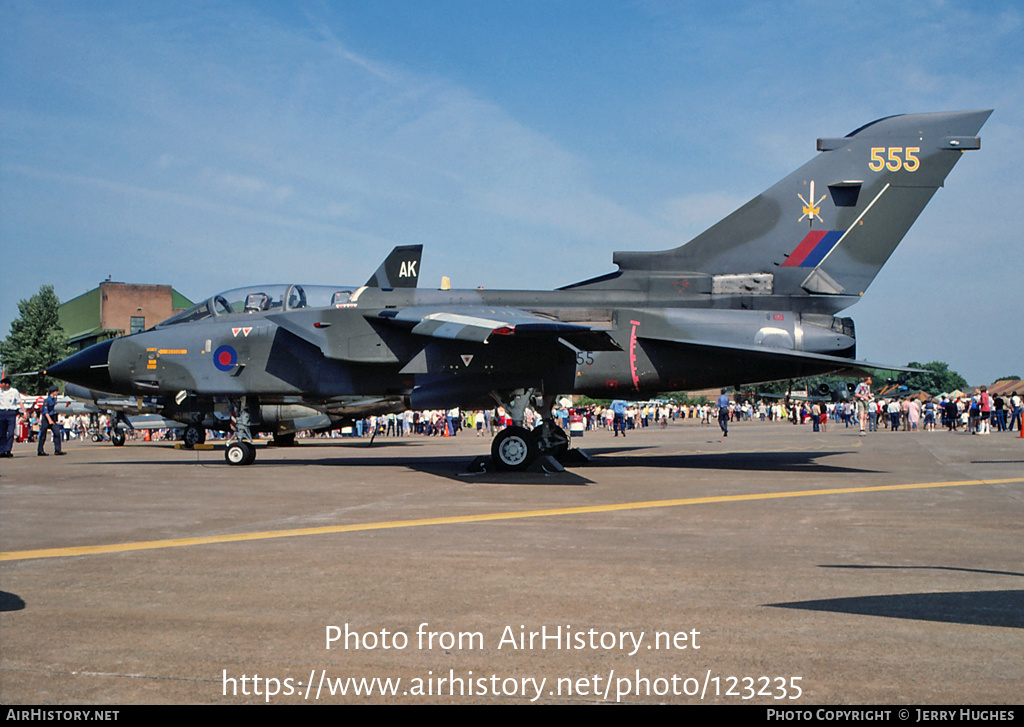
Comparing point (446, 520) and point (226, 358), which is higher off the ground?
point (226, 358)

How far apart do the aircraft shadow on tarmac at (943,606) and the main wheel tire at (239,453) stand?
41.9 ft

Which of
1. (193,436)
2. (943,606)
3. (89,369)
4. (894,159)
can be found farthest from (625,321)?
(193,436)

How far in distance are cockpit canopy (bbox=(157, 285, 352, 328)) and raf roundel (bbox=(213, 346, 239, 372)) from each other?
80cm

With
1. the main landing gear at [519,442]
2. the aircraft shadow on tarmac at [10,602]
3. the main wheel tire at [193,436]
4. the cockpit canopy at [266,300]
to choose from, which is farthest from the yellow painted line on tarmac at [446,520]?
the main wheel tire at [193,436]

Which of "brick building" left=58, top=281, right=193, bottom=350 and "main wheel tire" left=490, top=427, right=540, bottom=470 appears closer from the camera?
"main wheel tire" left=490, top=427, right=540, bottom=470

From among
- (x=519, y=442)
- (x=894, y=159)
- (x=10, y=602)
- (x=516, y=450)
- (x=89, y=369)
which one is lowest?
(x=10, y=602)

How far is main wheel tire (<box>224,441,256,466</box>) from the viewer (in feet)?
49.5

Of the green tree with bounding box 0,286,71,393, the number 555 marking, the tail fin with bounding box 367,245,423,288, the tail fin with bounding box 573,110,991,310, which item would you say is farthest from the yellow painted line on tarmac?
the green tree with bounding box 0,286,71,393

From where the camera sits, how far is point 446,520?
783 centimetres

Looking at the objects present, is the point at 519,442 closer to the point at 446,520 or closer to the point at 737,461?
the point at 737,461

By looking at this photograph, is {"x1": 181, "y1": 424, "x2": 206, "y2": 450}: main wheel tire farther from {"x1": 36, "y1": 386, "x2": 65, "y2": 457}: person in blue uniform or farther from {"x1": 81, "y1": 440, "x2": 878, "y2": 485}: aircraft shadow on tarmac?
{"x1": 81, "y1": 440, "x2": 878, "y2": 485}: aircraft shadow on tarmac

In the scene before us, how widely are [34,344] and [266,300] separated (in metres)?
58.4

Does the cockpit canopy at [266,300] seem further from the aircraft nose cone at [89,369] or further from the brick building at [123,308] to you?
the brick building at [123,308]
